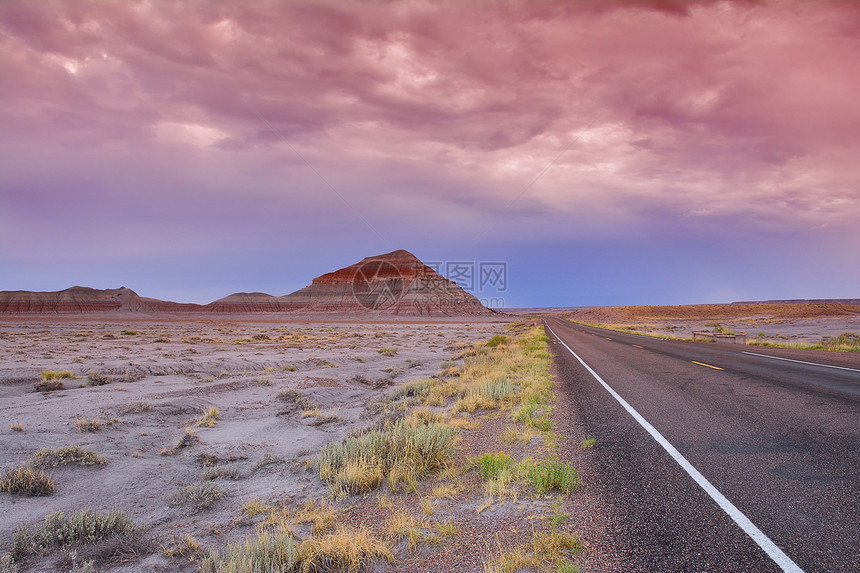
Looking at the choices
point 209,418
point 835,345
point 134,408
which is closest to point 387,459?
point 209,418

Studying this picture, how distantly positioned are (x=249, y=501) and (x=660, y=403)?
7.81 meters

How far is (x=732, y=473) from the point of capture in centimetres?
470

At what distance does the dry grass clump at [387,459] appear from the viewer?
5504 millimetres

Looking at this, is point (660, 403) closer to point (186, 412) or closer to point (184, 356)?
point (186, 412)

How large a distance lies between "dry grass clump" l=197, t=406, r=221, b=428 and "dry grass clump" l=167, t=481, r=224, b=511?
414 centimetres

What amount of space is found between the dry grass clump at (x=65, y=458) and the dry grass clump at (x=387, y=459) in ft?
13.4

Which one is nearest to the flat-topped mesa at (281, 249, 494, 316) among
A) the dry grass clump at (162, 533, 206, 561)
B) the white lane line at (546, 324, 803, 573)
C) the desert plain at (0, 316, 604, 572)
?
the desert plain at (0, 316, 604, 572)

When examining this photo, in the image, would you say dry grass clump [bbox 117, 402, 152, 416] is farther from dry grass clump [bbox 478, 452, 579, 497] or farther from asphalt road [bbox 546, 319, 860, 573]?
asphalt road [bbox 546, 319, 860, 573]

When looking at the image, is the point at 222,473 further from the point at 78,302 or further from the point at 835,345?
the point at 78,302

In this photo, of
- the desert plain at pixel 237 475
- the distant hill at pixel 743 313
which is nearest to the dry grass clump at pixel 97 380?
the desert plain at pixel 237 475

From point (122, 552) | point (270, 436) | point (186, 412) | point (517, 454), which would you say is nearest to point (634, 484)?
point (517, 454)

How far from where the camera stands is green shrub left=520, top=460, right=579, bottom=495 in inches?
183

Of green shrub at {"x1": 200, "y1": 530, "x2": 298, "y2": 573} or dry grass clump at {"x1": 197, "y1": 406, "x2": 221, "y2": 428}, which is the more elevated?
green shrub at {"x1": 200, "y1": 530, "x2": 298, "y2": 573}

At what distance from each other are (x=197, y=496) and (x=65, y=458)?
3242 millimetres
